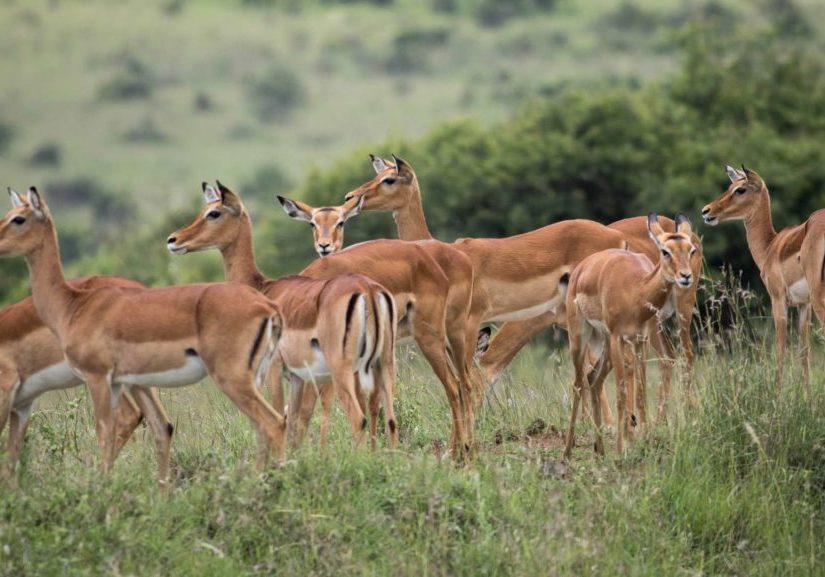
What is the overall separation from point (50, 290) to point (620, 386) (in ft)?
10.7

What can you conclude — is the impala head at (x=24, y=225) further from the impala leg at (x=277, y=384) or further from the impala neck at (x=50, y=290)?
the impala leg at (x=277, y=384)

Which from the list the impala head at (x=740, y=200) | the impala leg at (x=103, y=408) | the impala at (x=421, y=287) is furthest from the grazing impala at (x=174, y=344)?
the impala head at (x=740, y=200)

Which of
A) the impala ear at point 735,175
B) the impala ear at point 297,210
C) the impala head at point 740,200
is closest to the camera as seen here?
the impala ear at point 297,210

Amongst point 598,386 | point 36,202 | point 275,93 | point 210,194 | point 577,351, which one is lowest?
point 275,93

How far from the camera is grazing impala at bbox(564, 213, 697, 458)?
27.3 ft

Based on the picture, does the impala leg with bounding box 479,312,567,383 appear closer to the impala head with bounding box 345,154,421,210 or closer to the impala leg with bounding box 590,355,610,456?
the impala head with bounding box 345,154,421,210

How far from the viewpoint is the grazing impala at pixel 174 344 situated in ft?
23.5

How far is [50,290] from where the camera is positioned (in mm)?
7594

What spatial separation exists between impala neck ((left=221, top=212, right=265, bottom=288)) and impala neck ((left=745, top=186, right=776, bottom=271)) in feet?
13.6

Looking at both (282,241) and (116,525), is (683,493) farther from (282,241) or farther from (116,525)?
(282,241)

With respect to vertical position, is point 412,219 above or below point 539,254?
above

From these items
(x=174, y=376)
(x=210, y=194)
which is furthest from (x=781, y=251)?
(x=174, y=376)

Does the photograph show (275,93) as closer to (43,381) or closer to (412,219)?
(412,219)

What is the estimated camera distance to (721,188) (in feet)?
77.8
